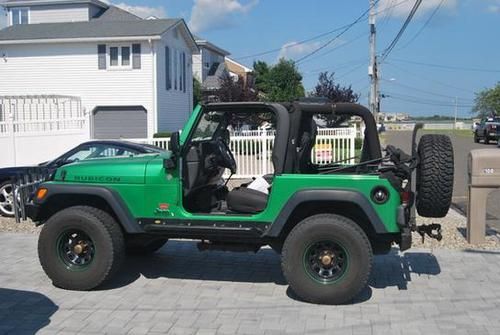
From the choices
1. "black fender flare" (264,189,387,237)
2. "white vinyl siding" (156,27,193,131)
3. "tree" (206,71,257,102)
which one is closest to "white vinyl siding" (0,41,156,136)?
"white vinyl siding" (156,27,193,131)

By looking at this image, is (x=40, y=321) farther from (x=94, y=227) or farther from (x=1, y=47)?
(x=1, y=47)

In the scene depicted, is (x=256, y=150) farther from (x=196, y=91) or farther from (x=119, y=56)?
(x=196, y=91)

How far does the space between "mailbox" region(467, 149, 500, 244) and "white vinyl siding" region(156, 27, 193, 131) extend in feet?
63.4

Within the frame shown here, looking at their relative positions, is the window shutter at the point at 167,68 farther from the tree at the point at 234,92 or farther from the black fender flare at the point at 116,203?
the black fender flare at the point at 116,203

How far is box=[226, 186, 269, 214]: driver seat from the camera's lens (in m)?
5.91

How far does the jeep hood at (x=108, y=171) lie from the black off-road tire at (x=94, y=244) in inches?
12.5

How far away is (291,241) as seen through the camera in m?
5.59

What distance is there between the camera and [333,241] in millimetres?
5539

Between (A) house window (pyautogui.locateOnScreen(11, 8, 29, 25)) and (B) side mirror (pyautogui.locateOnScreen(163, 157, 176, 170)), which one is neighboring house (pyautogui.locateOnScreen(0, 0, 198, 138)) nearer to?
(A) house window (pyautogui.locateOnScreen(11, 8, 29, 25))

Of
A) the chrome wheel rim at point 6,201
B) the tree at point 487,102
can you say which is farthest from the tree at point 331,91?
the tree at point 487,102

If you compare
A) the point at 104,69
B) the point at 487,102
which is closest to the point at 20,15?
the point at 104,69

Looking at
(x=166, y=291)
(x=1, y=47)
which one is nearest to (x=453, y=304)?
(x=166, y=291)

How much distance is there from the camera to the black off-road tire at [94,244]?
6008 mm

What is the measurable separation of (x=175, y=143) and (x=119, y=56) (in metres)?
21.0
